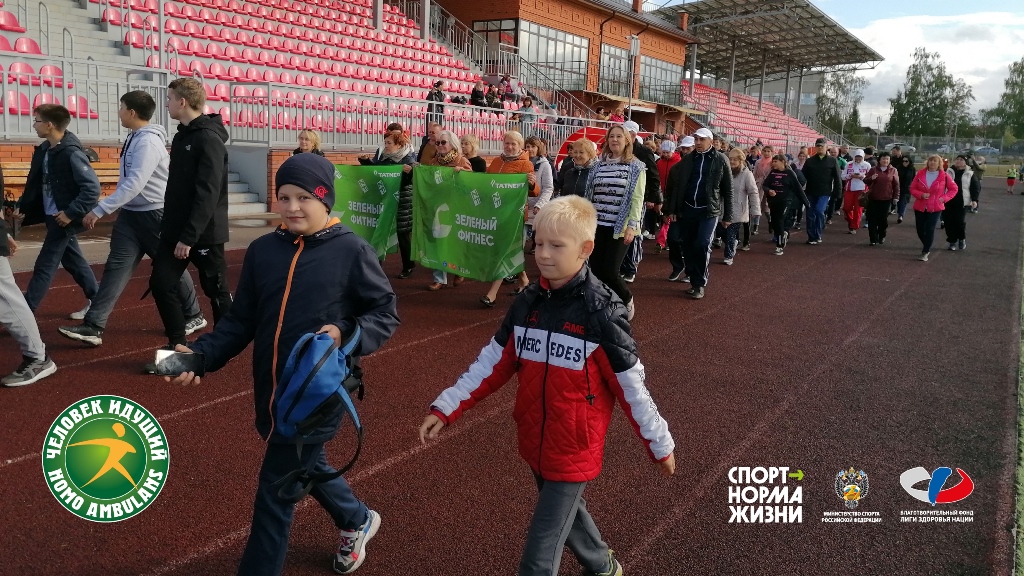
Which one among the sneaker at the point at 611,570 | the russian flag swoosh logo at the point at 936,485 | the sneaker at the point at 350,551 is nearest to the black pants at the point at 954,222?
the russian flag swoosh logo at the point at 936,485

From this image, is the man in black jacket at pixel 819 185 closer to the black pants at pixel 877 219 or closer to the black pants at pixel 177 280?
the black pants at pixel 877 219

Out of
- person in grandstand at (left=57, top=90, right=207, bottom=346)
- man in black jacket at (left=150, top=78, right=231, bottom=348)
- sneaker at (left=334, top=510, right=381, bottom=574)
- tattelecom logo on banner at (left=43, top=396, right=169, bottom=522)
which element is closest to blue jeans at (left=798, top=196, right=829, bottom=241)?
person in grandstand at (left=57, top=90, right=207, bottom=346)

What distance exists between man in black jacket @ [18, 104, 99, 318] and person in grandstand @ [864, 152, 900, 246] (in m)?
13.9

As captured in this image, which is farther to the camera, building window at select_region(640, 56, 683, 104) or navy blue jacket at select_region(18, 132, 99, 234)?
building window at select_region(640, 56, 683, 104)

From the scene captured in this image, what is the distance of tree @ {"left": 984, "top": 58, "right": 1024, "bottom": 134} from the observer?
97.2 metres

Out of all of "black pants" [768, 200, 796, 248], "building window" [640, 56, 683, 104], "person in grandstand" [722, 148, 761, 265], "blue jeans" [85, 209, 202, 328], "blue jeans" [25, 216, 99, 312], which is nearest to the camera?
"blue jeans" [85, 209, 202, 328]

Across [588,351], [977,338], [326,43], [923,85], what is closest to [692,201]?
[977,338]

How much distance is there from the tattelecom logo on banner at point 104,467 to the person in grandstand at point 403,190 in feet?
19.1

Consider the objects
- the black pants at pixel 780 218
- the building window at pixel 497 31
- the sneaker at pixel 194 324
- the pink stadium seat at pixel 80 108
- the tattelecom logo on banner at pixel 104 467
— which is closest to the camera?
the tattelecom logo on banner at pixel 104 467

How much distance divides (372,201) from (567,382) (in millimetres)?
7705

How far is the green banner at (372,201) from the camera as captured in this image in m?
9.99

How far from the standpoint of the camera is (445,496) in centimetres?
412

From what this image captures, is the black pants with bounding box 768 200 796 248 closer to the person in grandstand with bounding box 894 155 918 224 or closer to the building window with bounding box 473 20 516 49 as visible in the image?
the person in grandstand with bounding box 894 155 918 224

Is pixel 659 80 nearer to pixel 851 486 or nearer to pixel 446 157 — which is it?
pixel 446 157
